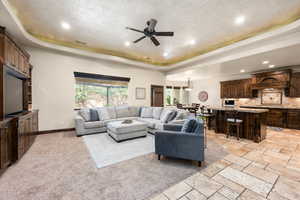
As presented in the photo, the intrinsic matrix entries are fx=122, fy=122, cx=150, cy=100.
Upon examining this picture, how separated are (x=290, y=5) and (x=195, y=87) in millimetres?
7532

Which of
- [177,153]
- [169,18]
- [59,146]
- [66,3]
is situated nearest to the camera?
[177,153]

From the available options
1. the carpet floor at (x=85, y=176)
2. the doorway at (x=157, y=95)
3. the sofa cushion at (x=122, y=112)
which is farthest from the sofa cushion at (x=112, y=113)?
the doorway at (x=157, y=95)

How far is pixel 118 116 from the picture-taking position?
5500 millimetres

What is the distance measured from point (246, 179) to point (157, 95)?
601cm

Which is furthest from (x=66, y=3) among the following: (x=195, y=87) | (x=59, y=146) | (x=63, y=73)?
(x=195, y=87)

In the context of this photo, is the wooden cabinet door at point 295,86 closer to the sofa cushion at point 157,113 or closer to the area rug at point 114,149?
the sofa cushion at point 157,113

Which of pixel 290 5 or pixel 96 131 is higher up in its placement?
pixel 290 5

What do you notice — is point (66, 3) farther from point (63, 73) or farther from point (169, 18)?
point (63, 73)

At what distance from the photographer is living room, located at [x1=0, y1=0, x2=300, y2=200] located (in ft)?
6.32

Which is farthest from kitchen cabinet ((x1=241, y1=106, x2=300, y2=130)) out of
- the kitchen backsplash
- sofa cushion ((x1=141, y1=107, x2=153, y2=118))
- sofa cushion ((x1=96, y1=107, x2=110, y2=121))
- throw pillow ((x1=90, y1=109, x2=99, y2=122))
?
throw pillow ((x1=90, y1=109, x2=99, y2=122))

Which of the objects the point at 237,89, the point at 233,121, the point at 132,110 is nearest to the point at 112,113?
the point at 132,110

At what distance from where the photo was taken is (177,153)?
242 cm

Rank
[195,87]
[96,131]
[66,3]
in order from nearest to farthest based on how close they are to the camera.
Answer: [66,3] < [96,131] < [195,87]

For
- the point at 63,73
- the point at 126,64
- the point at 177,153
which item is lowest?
the point at 177,153
